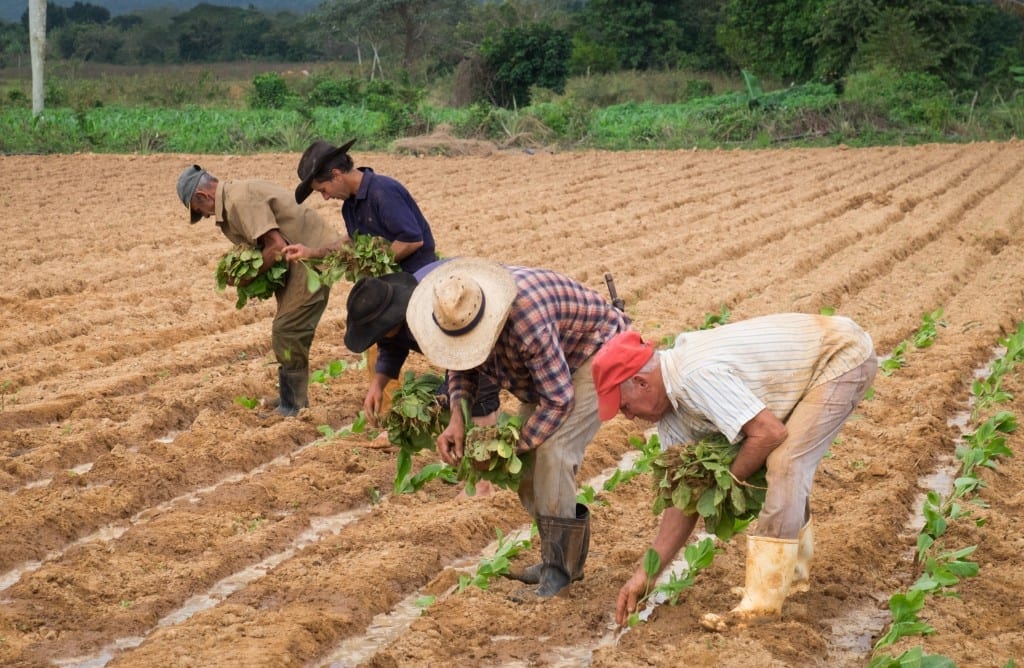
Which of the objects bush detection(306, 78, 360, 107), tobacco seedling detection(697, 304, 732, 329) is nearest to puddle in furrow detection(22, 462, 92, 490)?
tobacco seedling detection(697, 304, 732, 329)

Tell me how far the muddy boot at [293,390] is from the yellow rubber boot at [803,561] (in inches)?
133

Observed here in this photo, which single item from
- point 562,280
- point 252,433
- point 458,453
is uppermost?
point 562,280

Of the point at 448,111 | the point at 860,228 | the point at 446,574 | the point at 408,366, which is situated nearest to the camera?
the point at 446,574

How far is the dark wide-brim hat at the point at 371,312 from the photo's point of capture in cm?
490

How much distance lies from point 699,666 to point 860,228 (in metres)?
9.94

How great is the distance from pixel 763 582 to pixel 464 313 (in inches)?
52.7

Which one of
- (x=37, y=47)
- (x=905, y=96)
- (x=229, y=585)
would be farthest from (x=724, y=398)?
(x=37, y=47)

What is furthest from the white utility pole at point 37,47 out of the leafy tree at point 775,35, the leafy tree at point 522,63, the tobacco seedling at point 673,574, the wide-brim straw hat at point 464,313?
the tobacco seedling at point 673,574

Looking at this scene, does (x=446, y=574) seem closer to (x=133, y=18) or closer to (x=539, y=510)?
(x=539, y=510)

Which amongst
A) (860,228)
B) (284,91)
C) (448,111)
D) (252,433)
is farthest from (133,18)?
(252,433)

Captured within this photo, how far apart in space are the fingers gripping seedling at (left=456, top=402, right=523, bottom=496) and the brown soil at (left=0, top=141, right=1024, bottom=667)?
0.50 metres

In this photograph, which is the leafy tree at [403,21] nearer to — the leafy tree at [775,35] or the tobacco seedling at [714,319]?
the leafy tree at [775,35]

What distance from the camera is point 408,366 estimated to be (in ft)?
26.8

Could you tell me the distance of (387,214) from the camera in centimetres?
623
